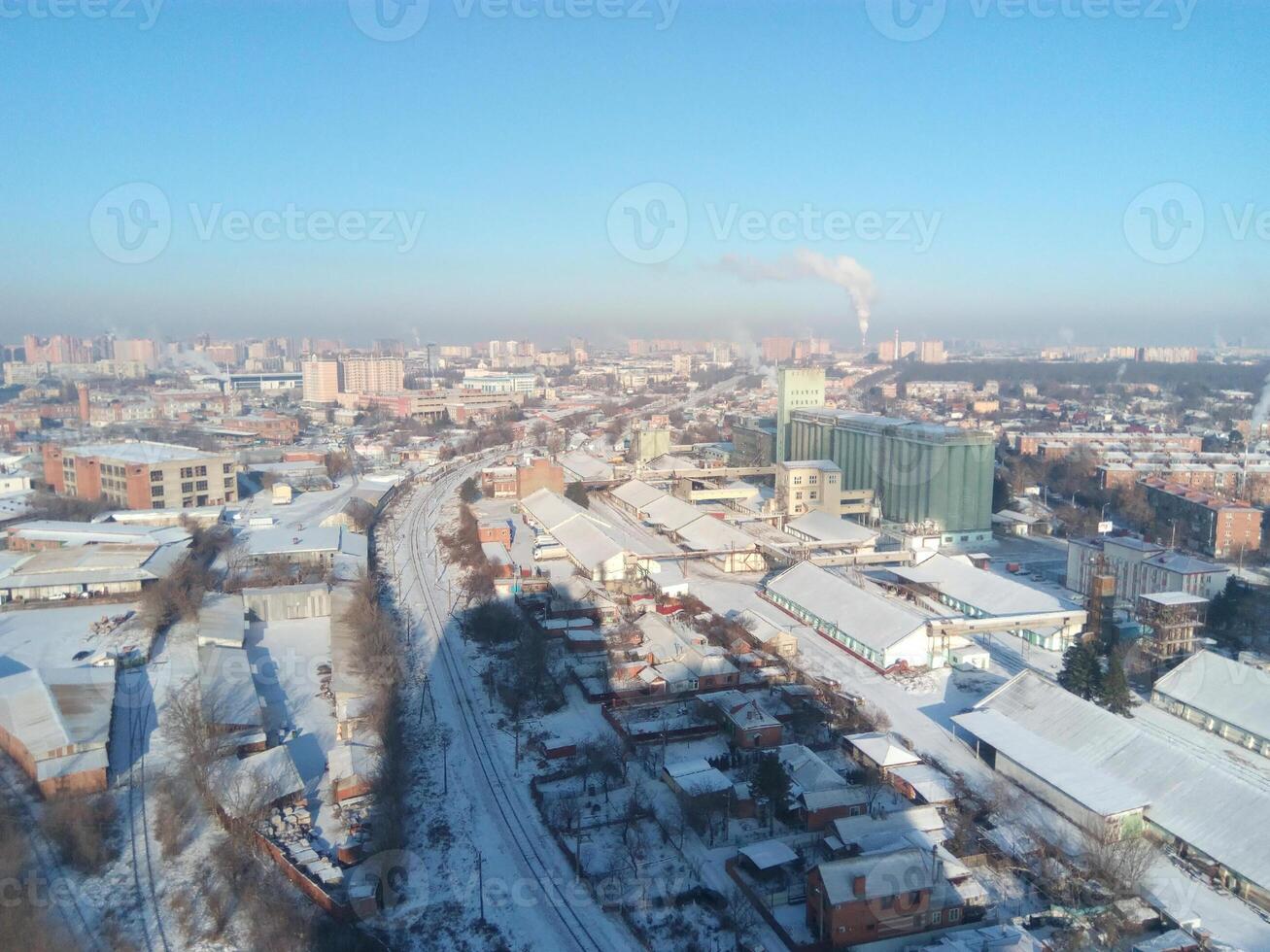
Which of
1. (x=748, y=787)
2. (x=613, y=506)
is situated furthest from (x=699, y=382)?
(x=748, y=787)

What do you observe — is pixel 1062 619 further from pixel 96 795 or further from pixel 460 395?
pixel 460 395

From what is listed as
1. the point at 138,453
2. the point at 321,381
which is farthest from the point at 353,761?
the point at 321,381

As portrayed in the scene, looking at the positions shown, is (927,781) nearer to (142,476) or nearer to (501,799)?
(501,799)

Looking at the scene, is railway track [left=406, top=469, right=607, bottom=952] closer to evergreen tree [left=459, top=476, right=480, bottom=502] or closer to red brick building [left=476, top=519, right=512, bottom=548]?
red brick building [left=476, top=519, right=512, bottom=548]

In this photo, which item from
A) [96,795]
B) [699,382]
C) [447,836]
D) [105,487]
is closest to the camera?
[447,836]

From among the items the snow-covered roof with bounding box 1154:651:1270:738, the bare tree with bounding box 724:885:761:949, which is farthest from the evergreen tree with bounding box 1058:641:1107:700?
the bare tree with bounding box 724:885:761:949
